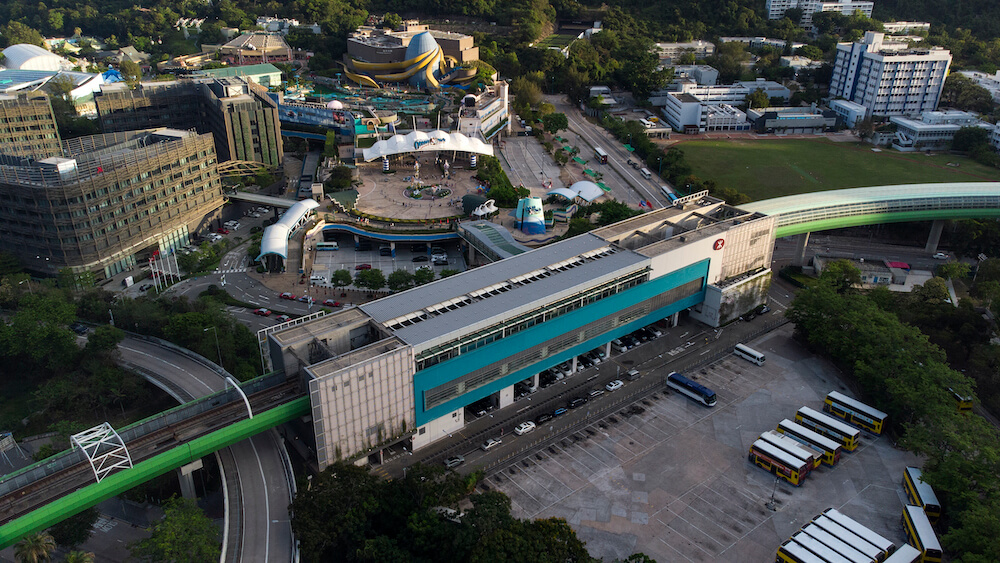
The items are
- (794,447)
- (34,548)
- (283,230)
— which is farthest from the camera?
(283,230)

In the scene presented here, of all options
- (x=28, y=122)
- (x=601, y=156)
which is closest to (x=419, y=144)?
(x=601, y=156)

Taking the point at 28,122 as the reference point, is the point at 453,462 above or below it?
below

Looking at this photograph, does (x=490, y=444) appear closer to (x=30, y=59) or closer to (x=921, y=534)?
(x=921, y=534)

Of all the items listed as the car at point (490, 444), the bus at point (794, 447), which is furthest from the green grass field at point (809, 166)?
the car at point (490, 444)

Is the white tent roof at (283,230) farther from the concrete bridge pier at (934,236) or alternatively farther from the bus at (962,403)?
the concrete bridge pier at (934,236)

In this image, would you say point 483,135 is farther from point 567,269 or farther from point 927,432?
point 927,432

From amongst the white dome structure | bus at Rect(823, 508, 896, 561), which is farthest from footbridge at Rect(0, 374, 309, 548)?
the white dome structure

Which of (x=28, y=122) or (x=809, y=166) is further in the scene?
(x=809, y=166)

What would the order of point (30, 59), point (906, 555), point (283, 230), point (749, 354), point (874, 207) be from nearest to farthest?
point (906, 555) → point (749, 354) → point (874, 207) → point (283, 230) → point (30, 59)
